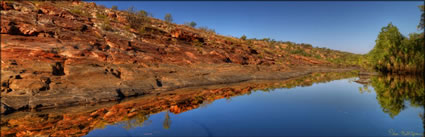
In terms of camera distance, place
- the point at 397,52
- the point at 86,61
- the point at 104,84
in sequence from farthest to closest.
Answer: the point at 397,52 → the point at 86,61 → the point at 104,84

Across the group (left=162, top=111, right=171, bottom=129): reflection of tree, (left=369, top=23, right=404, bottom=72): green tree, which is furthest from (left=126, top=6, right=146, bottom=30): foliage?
(left=369, top=23, right=404, bottom=72): green tree

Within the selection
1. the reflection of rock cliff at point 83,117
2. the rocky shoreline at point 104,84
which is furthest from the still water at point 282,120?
the rocky shoreline at point 104,84

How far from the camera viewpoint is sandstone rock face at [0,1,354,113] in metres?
13.5

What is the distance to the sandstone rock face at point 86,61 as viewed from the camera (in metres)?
13.5

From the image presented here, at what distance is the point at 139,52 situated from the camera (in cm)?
2425

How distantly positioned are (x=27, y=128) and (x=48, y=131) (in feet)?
3.74

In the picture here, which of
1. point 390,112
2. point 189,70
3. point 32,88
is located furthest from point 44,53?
point 390,112

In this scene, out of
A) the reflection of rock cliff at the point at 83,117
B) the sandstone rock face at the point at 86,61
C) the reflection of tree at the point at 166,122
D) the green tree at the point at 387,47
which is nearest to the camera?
the reflection of rock cliff at the point at 83,117

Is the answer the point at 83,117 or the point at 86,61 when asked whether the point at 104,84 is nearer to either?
the point at 86,61

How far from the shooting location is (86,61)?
18141mm


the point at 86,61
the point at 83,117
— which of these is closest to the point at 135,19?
the point at 86,61

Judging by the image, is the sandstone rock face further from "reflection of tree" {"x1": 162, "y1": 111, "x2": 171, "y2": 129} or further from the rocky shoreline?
"reflection of tree" {"x1": 162, "y1": 111, "x2": 171, "y2": 129}

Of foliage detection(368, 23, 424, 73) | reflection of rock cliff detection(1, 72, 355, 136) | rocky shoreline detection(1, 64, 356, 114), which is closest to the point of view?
reflection of rock cliff detection(1, 72, 355, 136)

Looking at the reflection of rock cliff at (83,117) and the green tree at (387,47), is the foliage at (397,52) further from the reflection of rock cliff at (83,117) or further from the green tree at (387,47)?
the reflection of rock cliff at (83,117)
